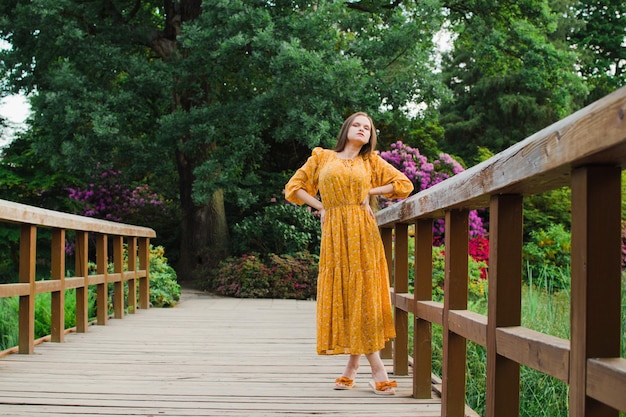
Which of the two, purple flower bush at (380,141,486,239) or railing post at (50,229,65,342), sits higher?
purple flower bush at (380,141,486,239)

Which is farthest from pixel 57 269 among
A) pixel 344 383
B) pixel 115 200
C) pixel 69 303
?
pixel 115 200

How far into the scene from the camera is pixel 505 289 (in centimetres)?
218

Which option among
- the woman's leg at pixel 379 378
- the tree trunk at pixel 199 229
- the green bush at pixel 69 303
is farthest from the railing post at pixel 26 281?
the tree trunk at pixel 199 229

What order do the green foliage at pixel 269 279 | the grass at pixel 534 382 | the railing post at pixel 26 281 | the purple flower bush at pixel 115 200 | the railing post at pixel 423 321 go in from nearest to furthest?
the railing post at pixel 423 321 → the grass at pixel 534 382 → the railing post at pixel 26 281 → the green foliage at pixel 269 279 → the purple flower bush at pixel 115 200

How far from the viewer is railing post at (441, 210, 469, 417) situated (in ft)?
9.34

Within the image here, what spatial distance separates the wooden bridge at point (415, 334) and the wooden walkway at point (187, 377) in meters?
0.01

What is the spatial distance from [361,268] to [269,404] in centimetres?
81

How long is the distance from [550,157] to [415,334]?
6.86 ft

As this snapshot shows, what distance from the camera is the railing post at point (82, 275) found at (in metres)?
5.89

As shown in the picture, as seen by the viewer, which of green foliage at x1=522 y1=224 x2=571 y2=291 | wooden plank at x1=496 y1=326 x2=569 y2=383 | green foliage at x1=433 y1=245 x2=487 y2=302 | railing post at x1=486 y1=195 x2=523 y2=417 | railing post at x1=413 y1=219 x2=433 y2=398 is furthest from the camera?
green foliage at x1=522 y1=224 x2=571 y2=291

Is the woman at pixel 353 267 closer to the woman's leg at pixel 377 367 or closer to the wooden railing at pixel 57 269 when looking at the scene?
the woman's leg at pixel 377 367

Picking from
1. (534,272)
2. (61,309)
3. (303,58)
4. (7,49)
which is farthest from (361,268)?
(7,49)

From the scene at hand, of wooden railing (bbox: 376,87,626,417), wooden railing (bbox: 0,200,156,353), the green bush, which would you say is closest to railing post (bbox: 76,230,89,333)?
wooden railing (bbox: 0,200,156,353)

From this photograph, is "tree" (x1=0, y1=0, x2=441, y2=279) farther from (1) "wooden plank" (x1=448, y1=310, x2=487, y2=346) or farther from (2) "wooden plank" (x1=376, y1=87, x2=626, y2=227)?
(2) "wooden plank" (x1=376, y1=87, x2=626, y2=227)
